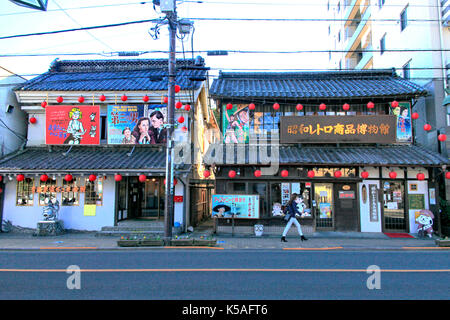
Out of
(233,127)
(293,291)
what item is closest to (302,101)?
(233,127)

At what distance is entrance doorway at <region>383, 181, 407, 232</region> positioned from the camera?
14289 mm

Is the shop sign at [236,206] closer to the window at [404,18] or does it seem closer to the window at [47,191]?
the window at [47,191]

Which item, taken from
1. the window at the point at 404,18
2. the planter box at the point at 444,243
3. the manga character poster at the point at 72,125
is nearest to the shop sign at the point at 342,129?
the planter box at the point at 444,243

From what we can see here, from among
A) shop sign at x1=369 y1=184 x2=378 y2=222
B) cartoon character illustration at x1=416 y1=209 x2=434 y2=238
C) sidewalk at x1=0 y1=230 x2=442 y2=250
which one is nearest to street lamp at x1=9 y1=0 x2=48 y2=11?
sidewalk at x1=0 y1=230 x2=442 y2=250

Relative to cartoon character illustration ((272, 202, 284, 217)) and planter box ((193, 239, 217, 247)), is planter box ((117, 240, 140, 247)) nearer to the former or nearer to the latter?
planter box ((193, 239, 217, 247))

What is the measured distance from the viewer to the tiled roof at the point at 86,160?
Answer: 1395 cm

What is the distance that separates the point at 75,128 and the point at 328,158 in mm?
13446

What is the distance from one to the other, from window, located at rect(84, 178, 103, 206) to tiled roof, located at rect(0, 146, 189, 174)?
50.0 inches

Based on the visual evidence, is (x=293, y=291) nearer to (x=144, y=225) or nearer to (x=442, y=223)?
(x=144, y=225)

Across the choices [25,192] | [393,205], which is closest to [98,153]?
[25,192]

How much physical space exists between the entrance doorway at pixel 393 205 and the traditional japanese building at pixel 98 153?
9.76m

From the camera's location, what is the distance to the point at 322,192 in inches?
573

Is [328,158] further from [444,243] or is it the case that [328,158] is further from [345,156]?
[444,243]
